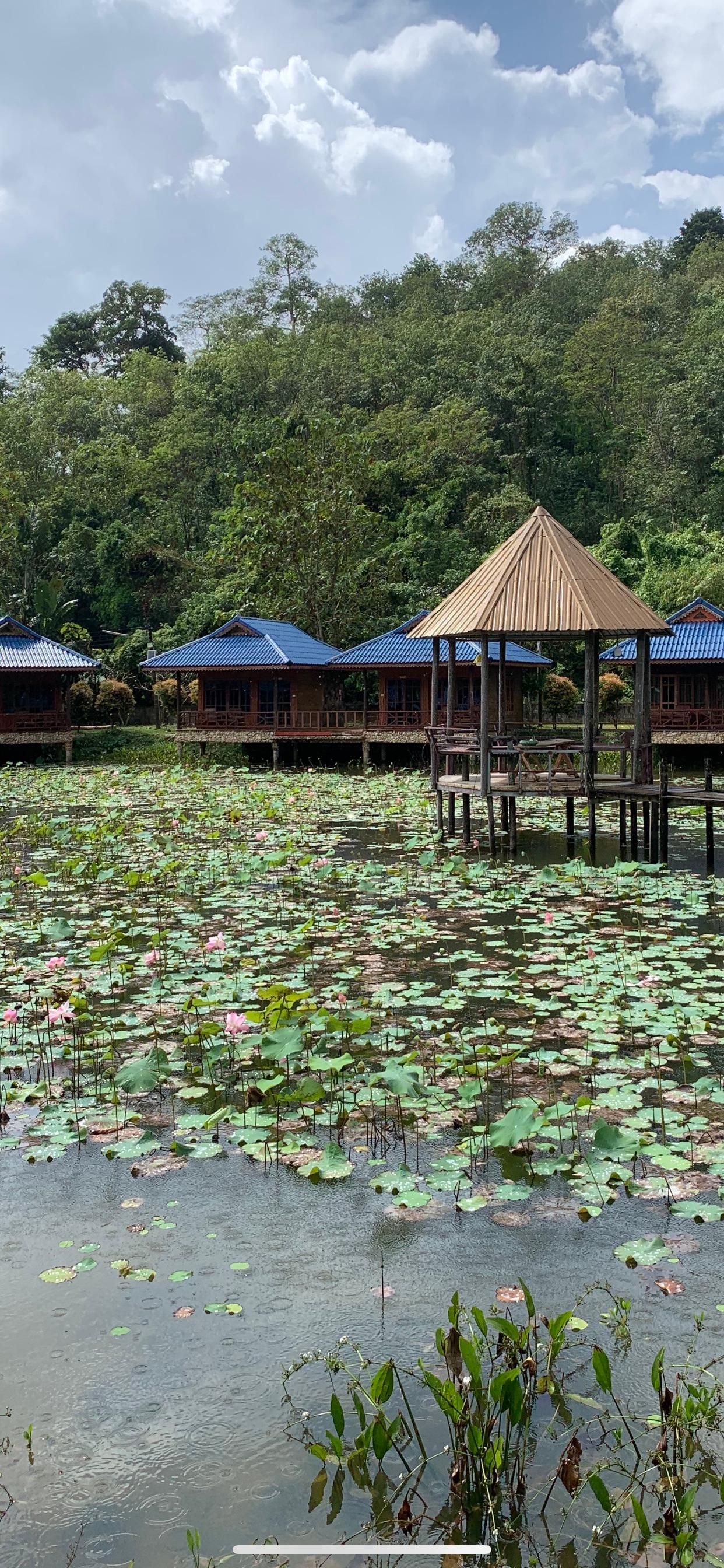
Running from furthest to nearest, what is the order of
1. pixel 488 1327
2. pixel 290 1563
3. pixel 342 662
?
pixel 342 662
pixel 488 1327
pixel 290 1563

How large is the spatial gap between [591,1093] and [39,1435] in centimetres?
316

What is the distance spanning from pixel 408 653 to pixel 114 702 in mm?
10742

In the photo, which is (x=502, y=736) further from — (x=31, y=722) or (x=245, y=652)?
(x=31, y=722)

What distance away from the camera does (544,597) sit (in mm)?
13922

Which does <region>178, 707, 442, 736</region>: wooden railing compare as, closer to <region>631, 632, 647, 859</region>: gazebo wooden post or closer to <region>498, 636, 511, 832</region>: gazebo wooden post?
<region>498, 636, 511, 832</region>: gazebo wooden post

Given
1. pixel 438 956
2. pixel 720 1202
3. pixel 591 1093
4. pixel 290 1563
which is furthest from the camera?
pixel 438 956

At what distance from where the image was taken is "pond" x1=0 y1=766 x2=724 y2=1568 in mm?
3203

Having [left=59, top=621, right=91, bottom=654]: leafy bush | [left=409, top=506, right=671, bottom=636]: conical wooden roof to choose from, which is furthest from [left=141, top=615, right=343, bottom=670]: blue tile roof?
[left=409, top=506, right=671, bottom=636]: conical wooden roof

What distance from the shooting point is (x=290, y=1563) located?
2828 mm

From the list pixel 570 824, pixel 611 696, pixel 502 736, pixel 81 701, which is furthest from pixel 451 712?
pixel 81 701

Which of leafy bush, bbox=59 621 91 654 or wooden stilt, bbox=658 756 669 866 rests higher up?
leafy bush, bbox=59 621 91 654

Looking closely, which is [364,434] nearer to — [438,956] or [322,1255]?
[438,956]

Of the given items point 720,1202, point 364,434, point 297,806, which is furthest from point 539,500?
point 720,1202

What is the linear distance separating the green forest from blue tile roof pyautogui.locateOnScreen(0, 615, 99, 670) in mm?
5481
